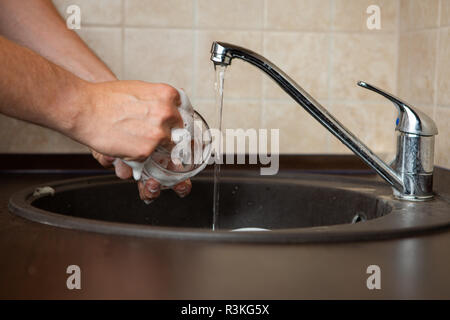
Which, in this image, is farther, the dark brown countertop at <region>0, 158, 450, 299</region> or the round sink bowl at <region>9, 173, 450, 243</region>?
the round sink bowl at <region>9, 173, 450, 243</region>

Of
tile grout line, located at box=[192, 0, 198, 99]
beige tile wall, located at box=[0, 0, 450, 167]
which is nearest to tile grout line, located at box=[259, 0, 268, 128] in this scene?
beige tile wall, located at box=[0, 0, 450, 167]

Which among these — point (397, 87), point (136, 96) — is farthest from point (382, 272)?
point (397, 87)

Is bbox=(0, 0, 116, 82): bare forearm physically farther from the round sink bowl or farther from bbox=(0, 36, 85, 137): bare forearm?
bbox=(0, 36, 85, 137): bare forearm

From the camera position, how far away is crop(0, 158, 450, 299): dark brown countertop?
0.51 m

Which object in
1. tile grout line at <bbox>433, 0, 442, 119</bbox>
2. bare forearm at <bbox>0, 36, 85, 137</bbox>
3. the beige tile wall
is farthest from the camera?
the beige tile wall

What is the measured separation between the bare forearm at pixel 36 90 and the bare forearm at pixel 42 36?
14.9 inches

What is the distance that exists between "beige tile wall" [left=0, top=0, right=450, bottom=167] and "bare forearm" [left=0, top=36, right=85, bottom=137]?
2.08 feet

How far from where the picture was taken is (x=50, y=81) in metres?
0.68

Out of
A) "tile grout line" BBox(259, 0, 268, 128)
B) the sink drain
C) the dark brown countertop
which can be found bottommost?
the sink drain

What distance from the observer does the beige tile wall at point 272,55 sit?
131cm

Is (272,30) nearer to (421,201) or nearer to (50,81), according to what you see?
(421,201)

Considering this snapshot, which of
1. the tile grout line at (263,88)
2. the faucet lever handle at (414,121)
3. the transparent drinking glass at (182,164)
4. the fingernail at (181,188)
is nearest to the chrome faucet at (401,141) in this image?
the faucet lever handle at (414,121)

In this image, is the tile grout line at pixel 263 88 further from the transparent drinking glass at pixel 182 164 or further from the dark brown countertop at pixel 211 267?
the dark brown countertop at pixel 211 267

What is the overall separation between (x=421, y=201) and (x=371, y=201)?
10 cm
